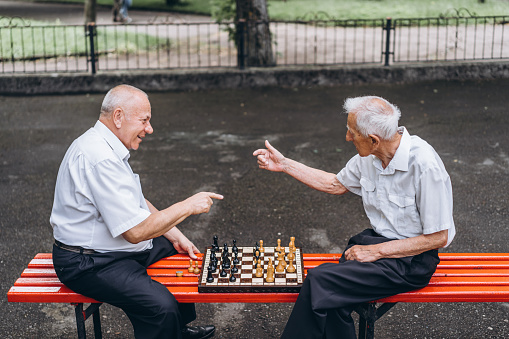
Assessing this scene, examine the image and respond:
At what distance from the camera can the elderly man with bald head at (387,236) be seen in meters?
3.63

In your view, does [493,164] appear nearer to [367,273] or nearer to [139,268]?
[367,273]

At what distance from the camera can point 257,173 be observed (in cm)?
781

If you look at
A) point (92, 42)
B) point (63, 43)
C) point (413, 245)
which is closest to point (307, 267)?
point (413, 245)

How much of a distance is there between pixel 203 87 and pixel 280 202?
19.1 ft

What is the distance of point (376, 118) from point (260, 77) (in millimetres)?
8752

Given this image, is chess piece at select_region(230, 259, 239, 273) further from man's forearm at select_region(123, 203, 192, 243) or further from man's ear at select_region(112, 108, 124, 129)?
man's ear at select_region(112, 108, 124, 129)

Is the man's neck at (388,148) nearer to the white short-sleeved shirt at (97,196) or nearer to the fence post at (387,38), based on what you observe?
the white short-sleeved shirt at (97,196)

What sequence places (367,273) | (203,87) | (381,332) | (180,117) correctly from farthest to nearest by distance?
(203,87) < (180,117) < (381,332) < (367,273)

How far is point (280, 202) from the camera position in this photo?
6.91 meters

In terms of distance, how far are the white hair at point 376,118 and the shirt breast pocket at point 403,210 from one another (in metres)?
0.36

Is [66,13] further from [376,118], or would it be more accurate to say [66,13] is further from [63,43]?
[376,118]

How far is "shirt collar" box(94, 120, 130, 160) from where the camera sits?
3771mm

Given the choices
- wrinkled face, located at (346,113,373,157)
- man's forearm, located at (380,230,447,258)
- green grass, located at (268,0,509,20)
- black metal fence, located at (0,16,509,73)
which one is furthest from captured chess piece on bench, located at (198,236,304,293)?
green grass, located at (268,0,509,20)

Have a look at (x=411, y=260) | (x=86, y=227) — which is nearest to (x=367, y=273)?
(x=411, y=260)
